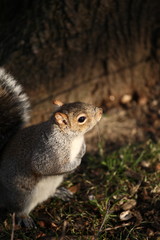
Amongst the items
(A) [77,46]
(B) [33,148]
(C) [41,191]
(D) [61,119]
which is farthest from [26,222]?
(A) [77,46]

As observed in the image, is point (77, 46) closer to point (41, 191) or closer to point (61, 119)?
point (61, 119)

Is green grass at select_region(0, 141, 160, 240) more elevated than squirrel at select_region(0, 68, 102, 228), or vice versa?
squirrel at select_region(0, 68, 102, 228)

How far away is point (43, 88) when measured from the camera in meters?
2.86

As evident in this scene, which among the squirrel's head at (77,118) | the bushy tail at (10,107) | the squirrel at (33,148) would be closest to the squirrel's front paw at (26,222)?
the squirrel at (33,148)

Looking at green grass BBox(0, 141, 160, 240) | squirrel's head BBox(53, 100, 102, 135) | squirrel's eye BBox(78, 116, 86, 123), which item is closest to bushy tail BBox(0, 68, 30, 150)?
squirrel's head BBox(53, 100, 102, 135)

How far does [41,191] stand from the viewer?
6.70 ft

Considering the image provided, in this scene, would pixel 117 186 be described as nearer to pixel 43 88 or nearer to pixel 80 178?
pixel 80 178

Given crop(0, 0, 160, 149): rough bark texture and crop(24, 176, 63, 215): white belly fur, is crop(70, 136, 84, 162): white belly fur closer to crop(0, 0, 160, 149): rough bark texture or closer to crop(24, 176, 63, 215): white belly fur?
crop(24, 176, 63, 215): white belly fur

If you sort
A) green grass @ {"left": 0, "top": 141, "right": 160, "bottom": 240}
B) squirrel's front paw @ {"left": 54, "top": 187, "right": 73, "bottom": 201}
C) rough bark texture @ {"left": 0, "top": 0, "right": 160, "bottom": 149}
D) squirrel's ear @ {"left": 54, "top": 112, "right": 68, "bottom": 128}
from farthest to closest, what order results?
rough bark texture @ {"left": 0, "top": 0, "right": 160, "bottom": 149} → squirrel's front paw @ {"left": 54, "top": 187, "right": 73, "bottom": 201} → green grass @ {"left": 0, "top": 141, "right": 160, "bottom": 240} → squirrel's ear @ {"left": 54, "top": 112, "right": 68, "bottom": 128}

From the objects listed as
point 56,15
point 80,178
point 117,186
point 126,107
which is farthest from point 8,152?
point 126,107

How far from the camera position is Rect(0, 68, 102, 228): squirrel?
76.8 inches

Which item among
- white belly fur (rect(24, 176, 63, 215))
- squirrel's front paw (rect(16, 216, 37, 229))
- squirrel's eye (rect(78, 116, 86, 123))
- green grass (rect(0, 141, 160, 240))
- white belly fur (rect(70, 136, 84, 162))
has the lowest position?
green grass (rect(0, 141, 160, 240))

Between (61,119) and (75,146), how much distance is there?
211 millimetres

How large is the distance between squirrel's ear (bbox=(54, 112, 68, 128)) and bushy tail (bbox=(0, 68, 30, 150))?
0.35 metres
